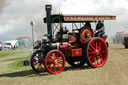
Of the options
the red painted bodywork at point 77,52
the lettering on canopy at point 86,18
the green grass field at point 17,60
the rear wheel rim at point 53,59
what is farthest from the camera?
the green grass field at point 17,60

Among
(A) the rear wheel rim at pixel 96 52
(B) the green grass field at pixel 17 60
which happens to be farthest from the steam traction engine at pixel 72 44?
(B) the green grass field at pixel 17 60

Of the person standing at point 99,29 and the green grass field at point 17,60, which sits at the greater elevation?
the person standing at point 99,29

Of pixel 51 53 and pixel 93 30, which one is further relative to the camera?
pixel 93 30

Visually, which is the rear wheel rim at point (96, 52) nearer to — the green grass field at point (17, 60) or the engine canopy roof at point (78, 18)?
the engine canopy roof at point (78, 18)

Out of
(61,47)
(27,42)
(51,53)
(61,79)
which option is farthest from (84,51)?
(27,42)

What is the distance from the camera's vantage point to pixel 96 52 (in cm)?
918

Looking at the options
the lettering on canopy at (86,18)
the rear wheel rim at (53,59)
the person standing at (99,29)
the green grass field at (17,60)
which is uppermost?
the lettering on canopy at (86,18)

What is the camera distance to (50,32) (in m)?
9.19

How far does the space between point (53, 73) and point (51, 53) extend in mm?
784

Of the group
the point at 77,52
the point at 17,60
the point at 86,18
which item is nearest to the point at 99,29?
the point at 86,18

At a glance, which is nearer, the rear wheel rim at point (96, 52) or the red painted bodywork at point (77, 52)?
the red painted bodywork at point (77, 52)

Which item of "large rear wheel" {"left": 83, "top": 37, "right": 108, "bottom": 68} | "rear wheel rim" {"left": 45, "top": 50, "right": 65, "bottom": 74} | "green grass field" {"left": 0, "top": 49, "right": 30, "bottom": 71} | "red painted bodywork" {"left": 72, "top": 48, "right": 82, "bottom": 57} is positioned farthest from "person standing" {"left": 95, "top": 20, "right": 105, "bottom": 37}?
"green grass field" {"left": 0, "top": 49, "right": 30, "bottom": 71}

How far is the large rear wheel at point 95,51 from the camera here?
8.75m

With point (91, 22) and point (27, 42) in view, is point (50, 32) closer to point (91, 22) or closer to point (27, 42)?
point (91, 22)
